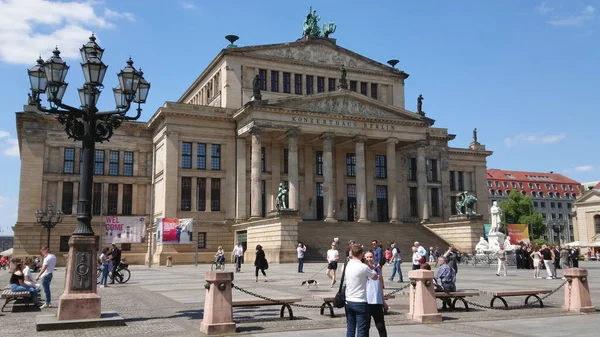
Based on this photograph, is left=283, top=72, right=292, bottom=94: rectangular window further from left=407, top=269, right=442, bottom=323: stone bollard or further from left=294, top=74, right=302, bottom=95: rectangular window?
left=407, top=269, right=442, bottom=323: stone bollard

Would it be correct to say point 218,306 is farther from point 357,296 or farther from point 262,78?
point 262,78

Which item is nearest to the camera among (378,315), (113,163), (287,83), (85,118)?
(378,315)

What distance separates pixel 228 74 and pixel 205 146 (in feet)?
26.3

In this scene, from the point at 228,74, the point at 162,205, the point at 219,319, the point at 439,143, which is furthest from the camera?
the point at 439,143

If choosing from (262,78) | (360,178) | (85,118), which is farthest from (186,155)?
(85,118)

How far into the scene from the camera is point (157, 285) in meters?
25.5

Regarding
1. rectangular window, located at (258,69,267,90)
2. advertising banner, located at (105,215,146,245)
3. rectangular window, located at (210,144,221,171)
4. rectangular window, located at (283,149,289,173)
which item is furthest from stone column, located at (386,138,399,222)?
advertising banner, located at (105,215,146,245)

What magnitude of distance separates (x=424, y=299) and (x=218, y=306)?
5.06 metres

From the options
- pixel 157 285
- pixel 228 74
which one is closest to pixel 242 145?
pixel 228 74

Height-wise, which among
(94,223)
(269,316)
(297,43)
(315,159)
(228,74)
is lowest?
(269,316)

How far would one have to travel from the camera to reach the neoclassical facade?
53.1 metres

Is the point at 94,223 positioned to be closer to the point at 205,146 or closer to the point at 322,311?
the point at 205,146

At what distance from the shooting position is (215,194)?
183ft

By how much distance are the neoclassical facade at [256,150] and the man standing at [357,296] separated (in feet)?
127
